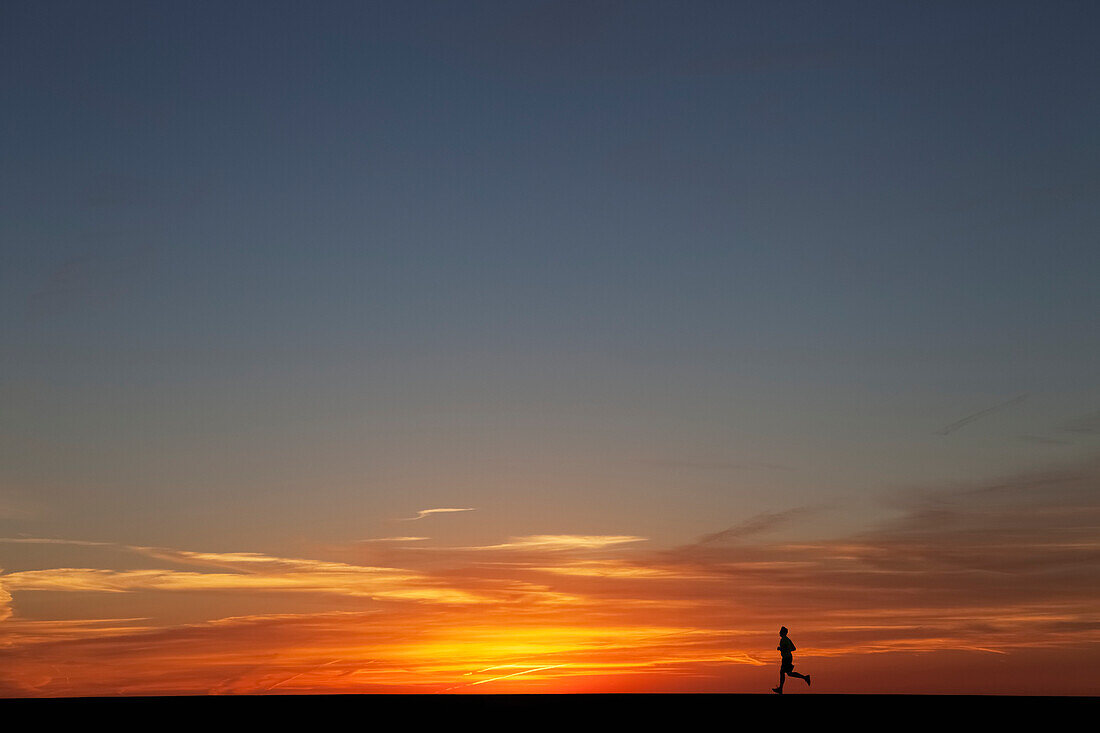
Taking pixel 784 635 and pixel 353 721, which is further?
pixel 784 635

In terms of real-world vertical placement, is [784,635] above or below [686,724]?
above

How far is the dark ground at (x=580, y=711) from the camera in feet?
86.1

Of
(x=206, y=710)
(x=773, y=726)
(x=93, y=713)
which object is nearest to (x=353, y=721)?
(x=206, y=710)

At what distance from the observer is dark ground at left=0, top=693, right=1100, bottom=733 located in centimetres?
2625

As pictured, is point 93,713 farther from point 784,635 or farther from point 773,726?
point 784,635

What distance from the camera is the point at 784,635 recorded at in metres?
32.4

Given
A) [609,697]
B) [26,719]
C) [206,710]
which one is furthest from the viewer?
[609,697]

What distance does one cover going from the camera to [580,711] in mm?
28188

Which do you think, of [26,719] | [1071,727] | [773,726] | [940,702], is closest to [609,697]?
[773,726]

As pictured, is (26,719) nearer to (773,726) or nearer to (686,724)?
(686,724)

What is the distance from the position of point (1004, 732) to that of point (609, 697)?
10.1m

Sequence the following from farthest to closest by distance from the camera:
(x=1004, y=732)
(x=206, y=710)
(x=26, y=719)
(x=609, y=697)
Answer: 1. (x=609, y=697)
2. (x=206, y=710)
3. (x=26, y=719)
4. (x=1004, y=732)

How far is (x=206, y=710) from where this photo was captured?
2869cm

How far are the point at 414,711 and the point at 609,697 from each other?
549cm
